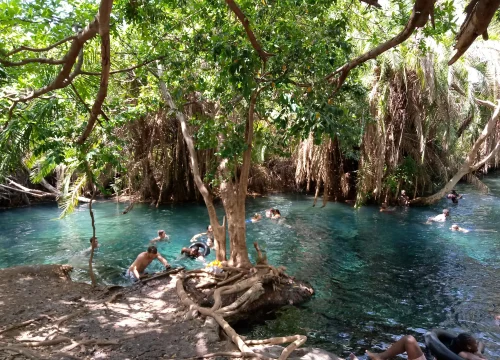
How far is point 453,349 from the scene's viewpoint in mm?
6141

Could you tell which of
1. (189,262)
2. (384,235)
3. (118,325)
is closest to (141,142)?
(189,262)

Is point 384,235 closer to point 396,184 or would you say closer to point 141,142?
point 396,184

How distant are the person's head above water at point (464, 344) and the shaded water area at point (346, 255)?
2.81ft

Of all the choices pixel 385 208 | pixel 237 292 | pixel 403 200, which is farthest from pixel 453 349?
pixel 403 200

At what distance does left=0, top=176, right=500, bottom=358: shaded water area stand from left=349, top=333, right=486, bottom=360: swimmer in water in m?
0.62

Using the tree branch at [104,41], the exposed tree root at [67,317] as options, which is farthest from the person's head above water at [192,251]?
the tree branch at [104,41]

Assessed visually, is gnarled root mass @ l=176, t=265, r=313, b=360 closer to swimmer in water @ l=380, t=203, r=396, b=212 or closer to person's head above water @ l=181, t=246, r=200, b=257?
person's head above water @ l=181, t=246, r=200, b=257

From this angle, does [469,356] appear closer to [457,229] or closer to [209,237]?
[209,237]

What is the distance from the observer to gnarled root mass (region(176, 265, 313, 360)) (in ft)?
22.6

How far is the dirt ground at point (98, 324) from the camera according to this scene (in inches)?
208

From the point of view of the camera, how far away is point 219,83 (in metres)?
7.92

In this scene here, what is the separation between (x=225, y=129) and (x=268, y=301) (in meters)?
3.38

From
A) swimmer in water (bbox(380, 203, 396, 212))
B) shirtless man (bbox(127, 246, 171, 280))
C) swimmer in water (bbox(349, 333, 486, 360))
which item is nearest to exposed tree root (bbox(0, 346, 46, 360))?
swimmer in water (bbox(349, 333, 486, 360))

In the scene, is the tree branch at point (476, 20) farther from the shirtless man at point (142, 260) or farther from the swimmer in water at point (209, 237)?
the swimmer in water at point (209, 237)
